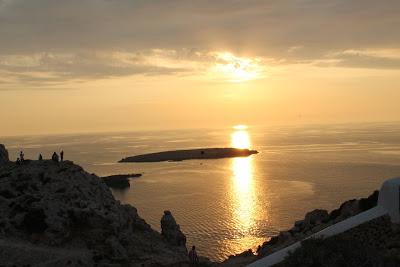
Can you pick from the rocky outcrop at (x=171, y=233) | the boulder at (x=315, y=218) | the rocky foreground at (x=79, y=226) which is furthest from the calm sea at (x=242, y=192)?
the boulder at (x=315, y=218)

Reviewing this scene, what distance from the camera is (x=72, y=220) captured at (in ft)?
122

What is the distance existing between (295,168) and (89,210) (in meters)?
114

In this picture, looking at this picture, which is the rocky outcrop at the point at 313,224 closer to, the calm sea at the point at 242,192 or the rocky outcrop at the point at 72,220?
the rocky outcrop at the point at 72,220

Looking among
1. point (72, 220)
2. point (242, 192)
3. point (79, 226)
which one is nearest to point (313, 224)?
point (79, 226)

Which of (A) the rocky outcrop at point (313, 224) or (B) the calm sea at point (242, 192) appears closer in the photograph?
(A) the rocky outcrop at point (313, 224)

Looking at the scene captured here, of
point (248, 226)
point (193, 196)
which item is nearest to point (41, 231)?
point (248, 226)

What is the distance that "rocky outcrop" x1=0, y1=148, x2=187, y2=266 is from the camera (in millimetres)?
35375

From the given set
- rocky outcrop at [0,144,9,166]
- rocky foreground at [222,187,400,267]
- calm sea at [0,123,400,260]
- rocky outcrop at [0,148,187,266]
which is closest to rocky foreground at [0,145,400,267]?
rocky outcrop at [0,148,187,266]

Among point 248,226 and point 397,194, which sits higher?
point 397,194

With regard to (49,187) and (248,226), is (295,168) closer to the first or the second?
(248,226)

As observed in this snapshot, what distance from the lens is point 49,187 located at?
3994 cm

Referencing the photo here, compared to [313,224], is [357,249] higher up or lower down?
higher up

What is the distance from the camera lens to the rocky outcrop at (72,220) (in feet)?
116

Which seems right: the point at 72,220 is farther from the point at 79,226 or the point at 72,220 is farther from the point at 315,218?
the point at 315,218
